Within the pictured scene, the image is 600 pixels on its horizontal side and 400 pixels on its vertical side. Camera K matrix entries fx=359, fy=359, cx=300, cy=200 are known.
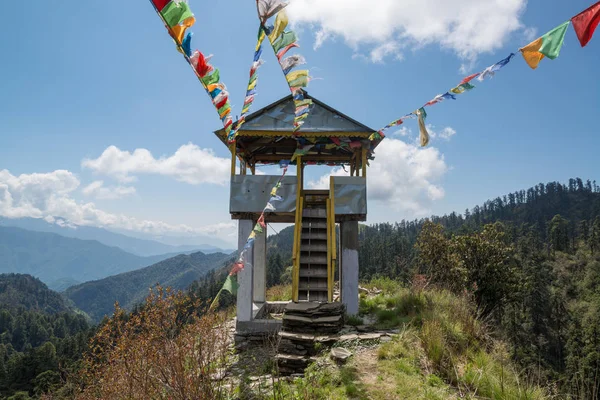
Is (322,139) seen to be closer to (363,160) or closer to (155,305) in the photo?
(363,160)

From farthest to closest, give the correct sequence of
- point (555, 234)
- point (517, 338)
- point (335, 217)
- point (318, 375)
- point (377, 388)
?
point (555, 234) < point (517, 338) < point (335, 217) < point (318, 375) < point (377, 388)

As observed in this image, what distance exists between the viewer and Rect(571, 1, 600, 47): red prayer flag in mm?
5515

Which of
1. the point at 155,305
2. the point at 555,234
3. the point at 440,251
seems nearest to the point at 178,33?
the point at 155,305

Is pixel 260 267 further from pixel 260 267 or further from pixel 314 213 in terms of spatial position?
pixel 314 213

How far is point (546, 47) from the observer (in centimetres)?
607

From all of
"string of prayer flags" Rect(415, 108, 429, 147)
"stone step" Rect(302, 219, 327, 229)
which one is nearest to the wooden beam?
"stone step" Rect(302, 219, 327, 229)

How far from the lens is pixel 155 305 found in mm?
5180

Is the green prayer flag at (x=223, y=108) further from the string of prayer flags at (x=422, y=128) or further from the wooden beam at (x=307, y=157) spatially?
the wooden beam at (x=307, y=157)

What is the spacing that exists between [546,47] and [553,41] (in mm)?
121

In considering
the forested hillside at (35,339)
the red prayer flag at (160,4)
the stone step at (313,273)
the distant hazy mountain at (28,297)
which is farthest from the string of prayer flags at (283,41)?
the distant hazy mountain at (28,297)

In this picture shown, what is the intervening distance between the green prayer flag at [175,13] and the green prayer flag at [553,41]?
5.96m

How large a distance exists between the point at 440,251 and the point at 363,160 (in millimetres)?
7813

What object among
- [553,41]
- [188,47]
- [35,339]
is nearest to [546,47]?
[553,41]

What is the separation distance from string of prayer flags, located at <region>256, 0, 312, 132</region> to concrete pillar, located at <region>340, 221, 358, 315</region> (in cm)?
419
